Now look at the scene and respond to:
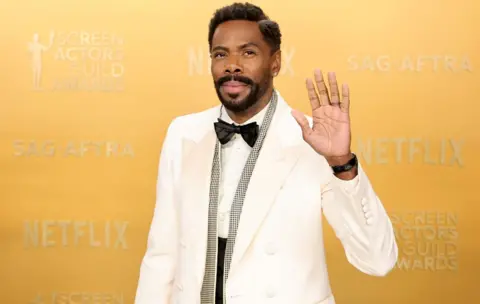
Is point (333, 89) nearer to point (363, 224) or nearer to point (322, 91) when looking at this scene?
point (322, 91)

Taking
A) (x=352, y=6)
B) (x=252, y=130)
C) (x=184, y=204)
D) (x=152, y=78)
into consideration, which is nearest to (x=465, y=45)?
(x=352, y=6)

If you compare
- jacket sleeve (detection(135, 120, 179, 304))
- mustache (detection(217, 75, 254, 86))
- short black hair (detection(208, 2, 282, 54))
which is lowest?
jacket sleeve (detection(135, 120, 179, 304))

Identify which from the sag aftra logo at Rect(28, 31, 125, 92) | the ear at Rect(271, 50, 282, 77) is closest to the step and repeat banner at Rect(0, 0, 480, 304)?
the sag aftra logo at Rect(28, 31, 125, 92)

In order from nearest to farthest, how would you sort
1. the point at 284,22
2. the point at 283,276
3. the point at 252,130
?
the point at 283,276, the point at 252,130, the point at 284,22

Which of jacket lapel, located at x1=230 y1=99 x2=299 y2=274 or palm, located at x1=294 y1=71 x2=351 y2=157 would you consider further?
jacket lapel, located at x1=230 y1=99 x2=299 y2=274

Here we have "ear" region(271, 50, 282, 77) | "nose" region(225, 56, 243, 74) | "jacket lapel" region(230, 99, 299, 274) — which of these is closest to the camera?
"jacket lapel" region(230, 99, 299, 274)

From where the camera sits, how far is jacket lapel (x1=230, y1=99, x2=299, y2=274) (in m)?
1.75

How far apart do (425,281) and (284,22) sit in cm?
147

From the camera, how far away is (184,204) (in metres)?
1.87

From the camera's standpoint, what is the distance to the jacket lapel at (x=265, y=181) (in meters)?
1.75

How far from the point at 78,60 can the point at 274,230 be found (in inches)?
72.1

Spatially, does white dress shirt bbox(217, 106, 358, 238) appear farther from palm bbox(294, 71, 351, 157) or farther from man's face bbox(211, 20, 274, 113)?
palm bbox(294, 71, 351, 157)

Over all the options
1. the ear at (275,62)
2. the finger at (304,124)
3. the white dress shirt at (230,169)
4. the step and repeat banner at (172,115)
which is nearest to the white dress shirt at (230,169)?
the white dress shirt at (230,169)

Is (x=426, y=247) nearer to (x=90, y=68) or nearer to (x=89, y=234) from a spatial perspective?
(x=89, y=234)
